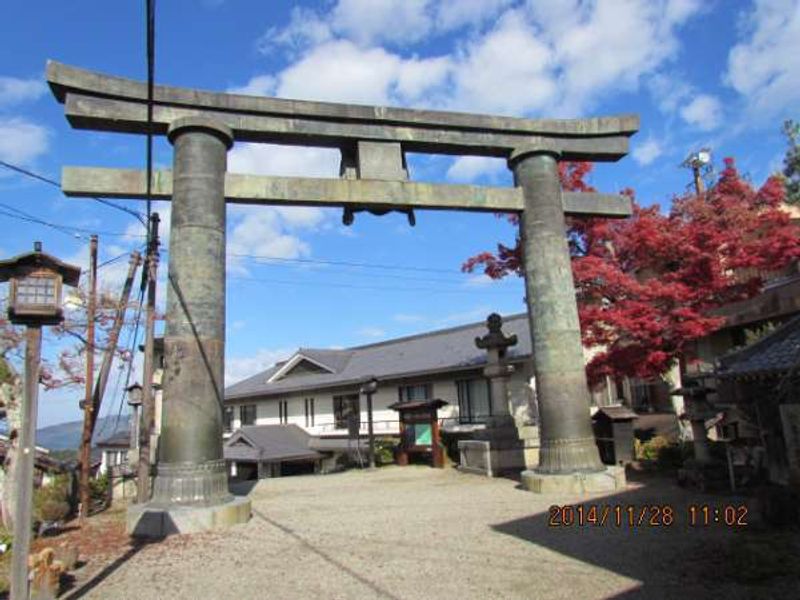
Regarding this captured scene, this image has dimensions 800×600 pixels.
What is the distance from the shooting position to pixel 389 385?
→ 28.7m

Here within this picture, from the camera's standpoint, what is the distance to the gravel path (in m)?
5.82

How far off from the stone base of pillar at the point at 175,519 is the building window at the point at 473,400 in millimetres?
15546

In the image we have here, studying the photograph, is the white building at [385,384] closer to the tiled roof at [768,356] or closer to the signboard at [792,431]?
the tiled roof at [768,356]

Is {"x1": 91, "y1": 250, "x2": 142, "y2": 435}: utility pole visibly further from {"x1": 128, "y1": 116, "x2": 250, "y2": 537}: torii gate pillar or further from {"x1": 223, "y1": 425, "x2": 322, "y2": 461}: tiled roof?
{"x1": 223, "y1": 425, "x2": 322, "y2": 461}: tiled roof

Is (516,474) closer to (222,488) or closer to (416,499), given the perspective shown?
(416,499)

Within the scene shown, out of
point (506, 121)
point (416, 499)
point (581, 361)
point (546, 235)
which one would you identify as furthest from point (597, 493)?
point (506, 121)

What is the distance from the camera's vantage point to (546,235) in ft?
40.8

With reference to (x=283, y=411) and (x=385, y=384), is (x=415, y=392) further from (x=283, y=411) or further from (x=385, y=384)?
(x=283, y=411)

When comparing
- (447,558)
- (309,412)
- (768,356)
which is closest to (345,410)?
(309,412)

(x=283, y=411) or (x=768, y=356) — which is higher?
(x=283, y=411)

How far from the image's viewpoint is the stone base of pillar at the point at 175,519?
888 cm

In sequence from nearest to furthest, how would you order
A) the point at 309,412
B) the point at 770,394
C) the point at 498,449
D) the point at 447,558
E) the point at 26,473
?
the point at 26,473 < the point at 447,558 < the point at 770,394 < the point at 498,449 < the point at 309,412

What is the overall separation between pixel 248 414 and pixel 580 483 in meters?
30.0

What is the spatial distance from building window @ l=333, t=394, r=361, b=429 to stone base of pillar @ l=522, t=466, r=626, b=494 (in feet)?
63.0
